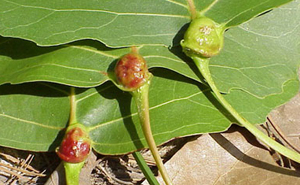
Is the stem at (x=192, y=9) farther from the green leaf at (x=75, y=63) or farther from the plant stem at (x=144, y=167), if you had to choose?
the plant stem at (x=144, y=167)

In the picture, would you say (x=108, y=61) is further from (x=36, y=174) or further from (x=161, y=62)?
(x=36, y=174)

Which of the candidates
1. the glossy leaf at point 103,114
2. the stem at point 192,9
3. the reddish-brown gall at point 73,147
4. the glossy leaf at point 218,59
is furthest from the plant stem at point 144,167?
the stem at point 192,9

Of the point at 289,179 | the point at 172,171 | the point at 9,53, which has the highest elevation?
the point at 9,53

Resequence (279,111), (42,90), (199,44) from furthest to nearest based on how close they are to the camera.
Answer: (279,111), (42,90), (199,44)

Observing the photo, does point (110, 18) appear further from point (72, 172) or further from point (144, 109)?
point (72, 172)

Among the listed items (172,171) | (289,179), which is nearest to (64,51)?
(172,171)

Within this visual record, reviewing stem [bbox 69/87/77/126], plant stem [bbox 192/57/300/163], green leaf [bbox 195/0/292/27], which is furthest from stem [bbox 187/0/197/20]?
stem [bbox 69/87/77/126]

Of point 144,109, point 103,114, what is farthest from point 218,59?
point 103,114
